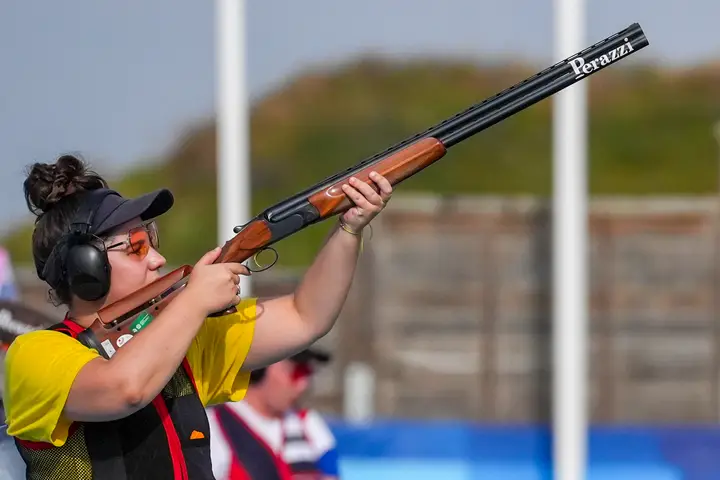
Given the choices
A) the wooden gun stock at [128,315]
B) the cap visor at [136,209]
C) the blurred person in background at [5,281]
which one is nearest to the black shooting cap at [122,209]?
the cap visor at [136,209]

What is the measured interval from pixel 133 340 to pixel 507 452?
4.01 metres

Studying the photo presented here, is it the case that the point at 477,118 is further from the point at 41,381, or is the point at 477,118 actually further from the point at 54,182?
the point at 41,381

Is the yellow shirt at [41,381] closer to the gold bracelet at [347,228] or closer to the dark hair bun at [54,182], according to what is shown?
the dark hair bun at [54,182]

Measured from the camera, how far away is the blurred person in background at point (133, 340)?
2676mm

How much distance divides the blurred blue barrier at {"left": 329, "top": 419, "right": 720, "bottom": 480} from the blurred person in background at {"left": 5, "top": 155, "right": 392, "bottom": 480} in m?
3.35

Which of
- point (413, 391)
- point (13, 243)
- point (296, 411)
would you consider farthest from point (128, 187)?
point (296, 411)

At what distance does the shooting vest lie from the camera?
→ 2.82m

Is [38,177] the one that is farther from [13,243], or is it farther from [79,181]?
[13,243]

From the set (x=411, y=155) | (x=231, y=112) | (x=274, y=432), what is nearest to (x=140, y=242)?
(x=411, y=155)

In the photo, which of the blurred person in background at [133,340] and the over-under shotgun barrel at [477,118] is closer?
the blurred person in background at [133,340]

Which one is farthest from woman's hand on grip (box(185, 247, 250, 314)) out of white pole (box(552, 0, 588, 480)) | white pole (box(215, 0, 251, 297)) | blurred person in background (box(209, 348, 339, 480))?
white pole (box(552, 0, 588, 480))

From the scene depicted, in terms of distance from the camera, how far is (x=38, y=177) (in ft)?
9.73

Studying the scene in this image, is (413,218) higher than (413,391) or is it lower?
higher

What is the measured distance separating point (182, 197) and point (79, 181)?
15.7 m
